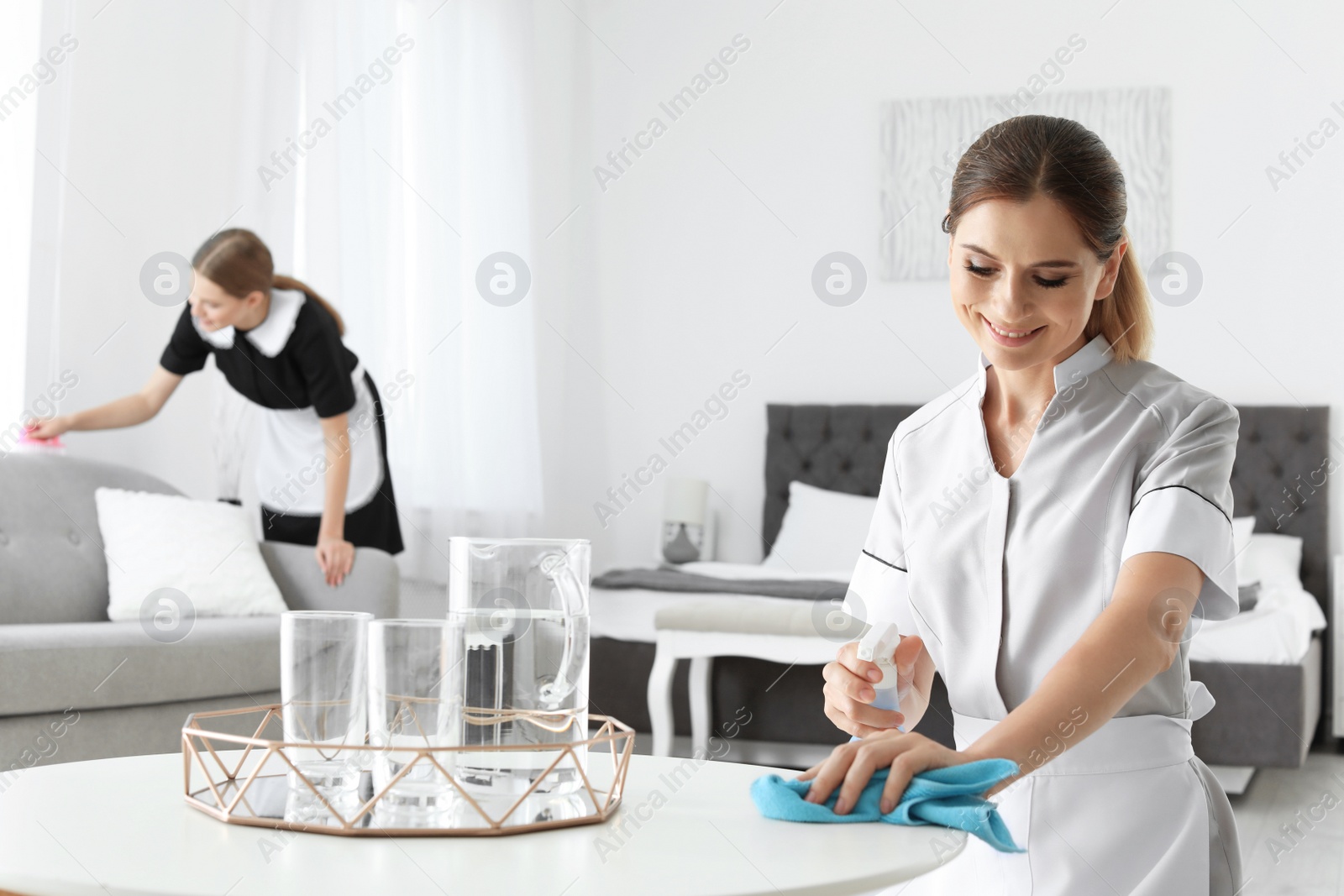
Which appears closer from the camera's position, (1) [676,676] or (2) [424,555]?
(1) [676,676]

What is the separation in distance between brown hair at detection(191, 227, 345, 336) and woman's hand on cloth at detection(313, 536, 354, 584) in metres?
0.66

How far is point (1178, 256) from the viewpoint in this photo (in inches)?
185

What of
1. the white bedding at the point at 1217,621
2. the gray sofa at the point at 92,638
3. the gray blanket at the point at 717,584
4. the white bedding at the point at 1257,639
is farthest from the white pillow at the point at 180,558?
the white bedding at the point at 1257,639

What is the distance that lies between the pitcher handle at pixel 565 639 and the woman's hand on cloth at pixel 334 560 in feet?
7.78

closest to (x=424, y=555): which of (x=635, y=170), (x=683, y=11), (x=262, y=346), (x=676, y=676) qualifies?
(x=676, y=676)

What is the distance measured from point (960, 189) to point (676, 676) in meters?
2.79

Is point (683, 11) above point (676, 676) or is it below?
above

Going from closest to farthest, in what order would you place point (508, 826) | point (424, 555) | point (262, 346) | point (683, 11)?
1. point (508, 826)
2. point (262, 346)
3. point (424, 555)
4. point (683, 11)

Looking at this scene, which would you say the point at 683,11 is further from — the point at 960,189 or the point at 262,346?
the point at 960,189

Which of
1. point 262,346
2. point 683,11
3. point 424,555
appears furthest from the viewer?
point 683,11

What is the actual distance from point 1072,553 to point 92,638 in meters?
2.09

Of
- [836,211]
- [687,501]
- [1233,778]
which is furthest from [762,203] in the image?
[1233,778]

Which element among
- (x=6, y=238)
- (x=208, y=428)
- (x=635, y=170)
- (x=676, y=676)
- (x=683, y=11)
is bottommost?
(x=676, y=676)

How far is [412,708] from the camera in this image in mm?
820
